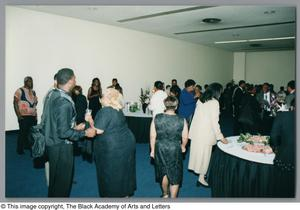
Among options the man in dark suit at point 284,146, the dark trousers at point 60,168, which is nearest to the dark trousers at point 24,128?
the dark trousers at point 60,168

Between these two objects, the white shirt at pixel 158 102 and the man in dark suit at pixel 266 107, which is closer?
the white shirt at pixel 158 102

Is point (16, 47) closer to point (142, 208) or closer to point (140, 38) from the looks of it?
point (140, 38)

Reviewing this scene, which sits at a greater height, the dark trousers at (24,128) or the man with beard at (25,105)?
the man with beard at (25,105)

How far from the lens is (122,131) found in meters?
2.84

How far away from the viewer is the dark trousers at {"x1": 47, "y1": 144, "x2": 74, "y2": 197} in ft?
8.89

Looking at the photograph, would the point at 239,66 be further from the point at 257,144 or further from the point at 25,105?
the point at 257,144

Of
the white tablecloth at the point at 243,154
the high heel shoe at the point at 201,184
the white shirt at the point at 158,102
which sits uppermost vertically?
the white shirt at the point at 158,102

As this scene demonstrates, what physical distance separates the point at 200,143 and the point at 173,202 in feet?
3.34

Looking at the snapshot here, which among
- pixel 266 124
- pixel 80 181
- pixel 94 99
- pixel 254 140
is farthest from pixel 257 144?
pixel 94 99

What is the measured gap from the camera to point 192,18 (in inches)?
297

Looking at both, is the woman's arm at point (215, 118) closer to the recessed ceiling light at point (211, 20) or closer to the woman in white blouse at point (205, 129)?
the woman in white blouse at point (205, 129)

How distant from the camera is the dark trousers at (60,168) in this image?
2.71 metres

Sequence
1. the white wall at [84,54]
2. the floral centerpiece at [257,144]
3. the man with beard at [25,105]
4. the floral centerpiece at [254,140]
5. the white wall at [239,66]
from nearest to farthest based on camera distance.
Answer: the floral centerpiece at [257,144] < the floral centerpiece at [254,140] < the man with beard at [25,105] < the white wall at [84,54] < the white wall at [239,66]

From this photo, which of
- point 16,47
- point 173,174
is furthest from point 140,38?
point 173,174
